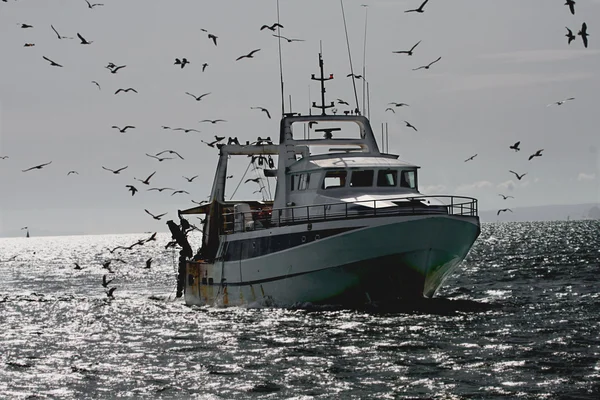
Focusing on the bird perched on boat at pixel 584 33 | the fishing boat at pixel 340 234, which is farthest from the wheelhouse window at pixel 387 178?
the bird perched on boat at pixel 584 33

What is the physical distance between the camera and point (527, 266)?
68.8 m

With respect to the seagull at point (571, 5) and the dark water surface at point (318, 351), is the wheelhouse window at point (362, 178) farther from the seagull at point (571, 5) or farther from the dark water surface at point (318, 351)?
the seagull at point (571, 5)

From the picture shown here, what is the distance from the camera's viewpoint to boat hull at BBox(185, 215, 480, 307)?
34.0 metres

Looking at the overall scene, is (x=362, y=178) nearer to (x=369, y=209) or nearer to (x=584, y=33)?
(x=369, y=209)

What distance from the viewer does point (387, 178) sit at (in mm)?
37562

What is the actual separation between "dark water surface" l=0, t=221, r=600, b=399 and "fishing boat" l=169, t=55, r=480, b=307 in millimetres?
978

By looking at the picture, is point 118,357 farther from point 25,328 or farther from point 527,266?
point 527,266

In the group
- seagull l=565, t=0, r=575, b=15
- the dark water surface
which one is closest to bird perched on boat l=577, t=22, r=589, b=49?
seagull l=565, t=0, r=575, b=15

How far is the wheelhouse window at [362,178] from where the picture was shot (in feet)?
122

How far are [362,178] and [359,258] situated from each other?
4235 mm

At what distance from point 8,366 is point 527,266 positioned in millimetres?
49175

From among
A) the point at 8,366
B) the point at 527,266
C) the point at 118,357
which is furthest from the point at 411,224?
the point at 527,266

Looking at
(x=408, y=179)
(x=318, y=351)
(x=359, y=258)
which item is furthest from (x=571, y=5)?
(x=408, y=179)

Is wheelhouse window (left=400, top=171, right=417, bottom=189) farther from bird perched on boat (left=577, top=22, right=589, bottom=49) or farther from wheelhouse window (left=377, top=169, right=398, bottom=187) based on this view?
bird perched on boat (left=577, top=22, right=589, bottom=49)
